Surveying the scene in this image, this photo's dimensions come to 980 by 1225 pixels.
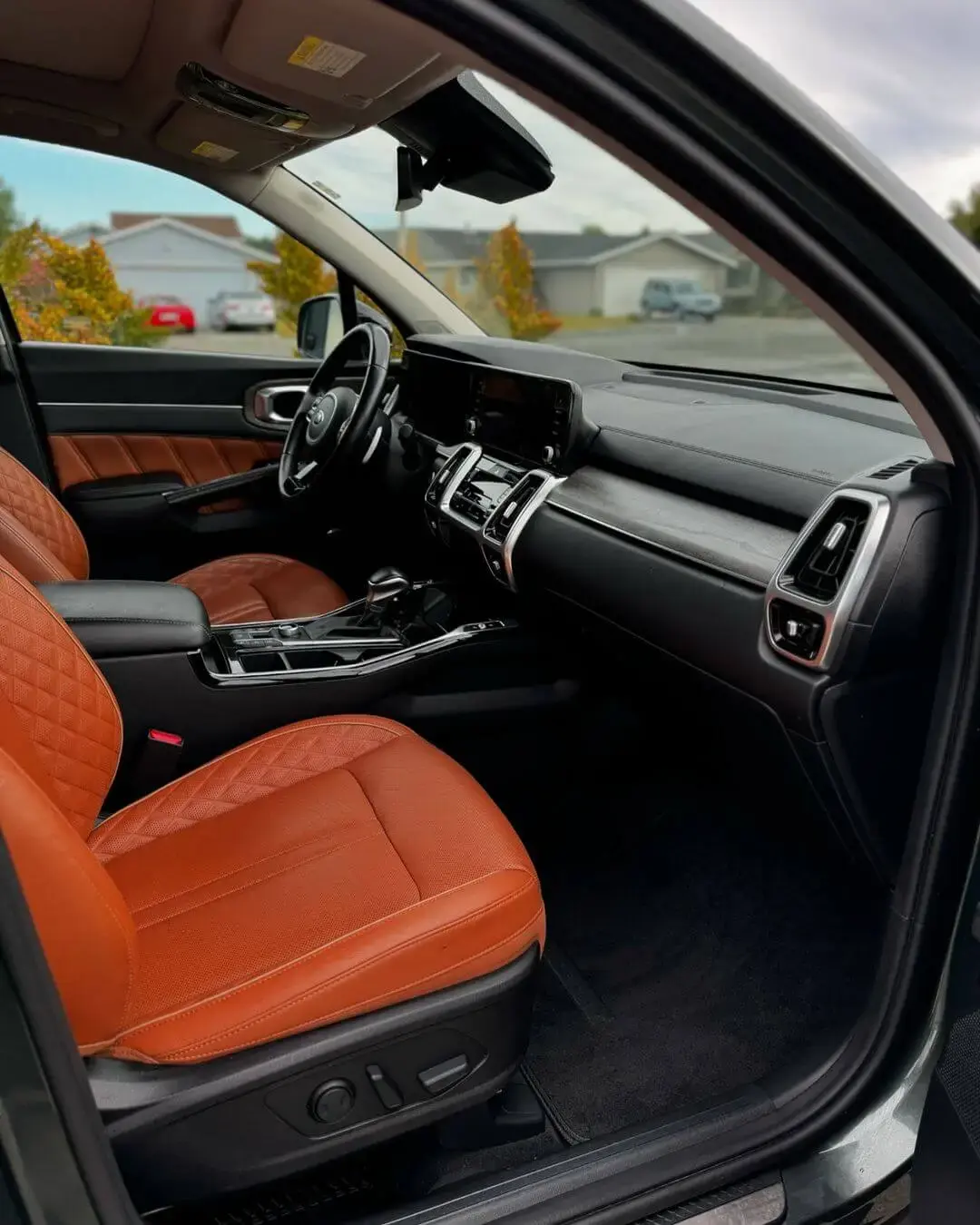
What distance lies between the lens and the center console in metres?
1.84

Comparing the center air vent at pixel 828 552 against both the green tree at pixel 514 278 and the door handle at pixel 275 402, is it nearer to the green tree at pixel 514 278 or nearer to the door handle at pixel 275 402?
the door handle at pixel 275 402

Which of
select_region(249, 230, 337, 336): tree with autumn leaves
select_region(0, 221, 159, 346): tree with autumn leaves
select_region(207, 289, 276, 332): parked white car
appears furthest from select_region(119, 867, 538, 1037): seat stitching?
select_region(207, 289, 276, 332): parked white car

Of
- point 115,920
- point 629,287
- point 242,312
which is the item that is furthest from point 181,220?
point 115,920

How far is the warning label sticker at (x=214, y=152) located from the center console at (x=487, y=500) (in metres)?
1.01

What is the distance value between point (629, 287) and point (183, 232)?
2.80 metres

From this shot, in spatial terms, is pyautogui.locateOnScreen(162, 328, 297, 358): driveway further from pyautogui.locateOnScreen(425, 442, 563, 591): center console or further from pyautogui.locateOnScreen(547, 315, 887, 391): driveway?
pyautogui.locateOnScreen(425, 442, 563, 591): center console

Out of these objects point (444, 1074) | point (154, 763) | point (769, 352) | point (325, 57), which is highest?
point (325, 57)

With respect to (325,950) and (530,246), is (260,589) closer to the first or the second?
(325,950)

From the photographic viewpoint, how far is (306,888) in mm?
1215

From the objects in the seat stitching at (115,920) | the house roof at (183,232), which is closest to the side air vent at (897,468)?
the seat stitching at (115,920)

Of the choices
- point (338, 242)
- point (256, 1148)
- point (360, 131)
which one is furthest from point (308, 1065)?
point (338, 242)

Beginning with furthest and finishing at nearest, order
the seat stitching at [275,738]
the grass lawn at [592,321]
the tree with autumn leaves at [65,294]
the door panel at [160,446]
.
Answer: the grass lawn at [592,321] < the tree with autumn leaves at [65,294] < the door panel at [160,446] < the seat stitching at [275,738]

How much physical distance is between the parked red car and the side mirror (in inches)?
52.2

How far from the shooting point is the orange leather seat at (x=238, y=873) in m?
0.94
